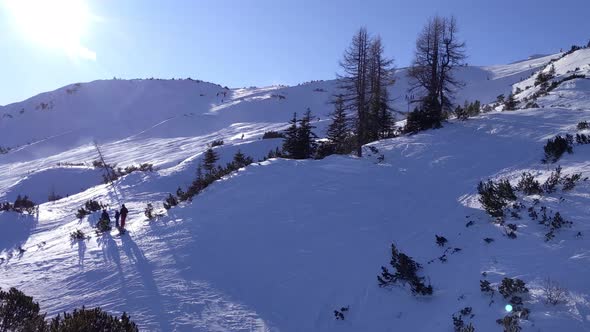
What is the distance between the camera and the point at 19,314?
7516 millimetres

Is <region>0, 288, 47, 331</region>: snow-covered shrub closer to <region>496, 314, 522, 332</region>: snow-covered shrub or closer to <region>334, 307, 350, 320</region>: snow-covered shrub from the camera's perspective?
<region>334, 307, 350, 320</region>: snow-covered shrub

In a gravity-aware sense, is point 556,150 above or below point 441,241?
above

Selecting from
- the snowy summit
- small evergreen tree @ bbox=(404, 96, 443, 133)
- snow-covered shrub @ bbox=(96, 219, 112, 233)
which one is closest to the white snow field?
the snowy summit

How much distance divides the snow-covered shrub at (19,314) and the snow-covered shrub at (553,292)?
23.8 feet

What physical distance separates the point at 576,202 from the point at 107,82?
70.1 metres

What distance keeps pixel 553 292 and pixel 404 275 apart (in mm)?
2412

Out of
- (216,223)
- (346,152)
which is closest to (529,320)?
(216,223)

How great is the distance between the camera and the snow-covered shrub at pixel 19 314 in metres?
7.11

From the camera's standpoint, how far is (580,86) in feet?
72.8

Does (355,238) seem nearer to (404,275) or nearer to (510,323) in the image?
(404,275)

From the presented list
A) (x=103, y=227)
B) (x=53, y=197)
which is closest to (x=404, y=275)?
(x=103, y=227)

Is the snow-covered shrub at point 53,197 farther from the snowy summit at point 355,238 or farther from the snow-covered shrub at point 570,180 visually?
the snow-covered shrub at point 570,180

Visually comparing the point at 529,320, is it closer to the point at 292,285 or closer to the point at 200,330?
the point at 292,285

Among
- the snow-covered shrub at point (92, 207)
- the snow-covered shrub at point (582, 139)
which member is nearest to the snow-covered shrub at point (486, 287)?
the snow-covered shrub at point (582, 139)
